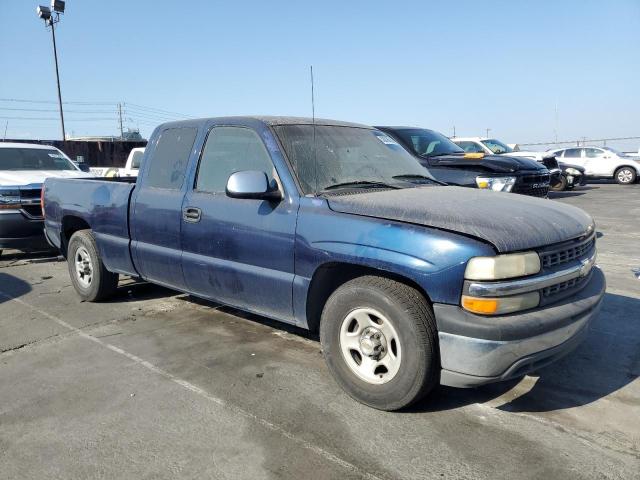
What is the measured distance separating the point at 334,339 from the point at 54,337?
2.73 meters

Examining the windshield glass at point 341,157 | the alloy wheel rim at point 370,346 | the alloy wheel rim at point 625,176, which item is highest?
the windshield glass at point 341,157

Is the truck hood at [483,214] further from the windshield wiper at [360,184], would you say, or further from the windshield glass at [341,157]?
the windshield glass at [341,157]

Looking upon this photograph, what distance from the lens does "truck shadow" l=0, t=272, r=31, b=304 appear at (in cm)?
600

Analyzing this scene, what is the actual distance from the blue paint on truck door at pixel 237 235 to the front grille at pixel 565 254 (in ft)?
5.10

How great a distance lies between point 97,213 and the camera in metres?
5.22

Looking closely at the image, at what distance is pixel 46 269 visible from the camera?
7.41m

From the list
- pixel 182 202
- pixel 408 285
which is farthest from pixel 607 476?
pixel 182 202

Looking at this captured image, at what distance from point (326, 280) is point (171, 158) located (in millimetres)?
2019

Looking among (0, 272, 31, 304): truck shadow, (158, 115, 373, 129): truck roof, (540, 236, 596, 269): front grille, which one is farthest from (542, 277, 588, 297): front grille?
(0, 272, 31, 304): truck shadow

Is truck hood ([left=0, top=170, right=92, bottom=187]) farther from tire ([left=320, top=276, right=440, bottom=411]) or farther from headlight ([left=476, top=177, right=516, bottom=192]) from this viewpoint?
headlight ([left=476, top=177, right=516, bottom=192])

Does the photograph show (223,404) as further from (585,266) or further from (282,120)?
(585,266)

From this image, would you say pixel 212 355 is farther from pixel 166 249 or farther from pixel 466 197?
pixel 466 197

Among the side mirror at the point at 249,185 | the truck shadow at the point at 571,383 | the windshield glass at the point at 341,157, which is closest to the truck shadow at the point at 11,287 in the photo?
the side mirror at the point at 249,185

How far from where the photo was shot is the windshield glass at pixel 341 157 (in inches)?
147
